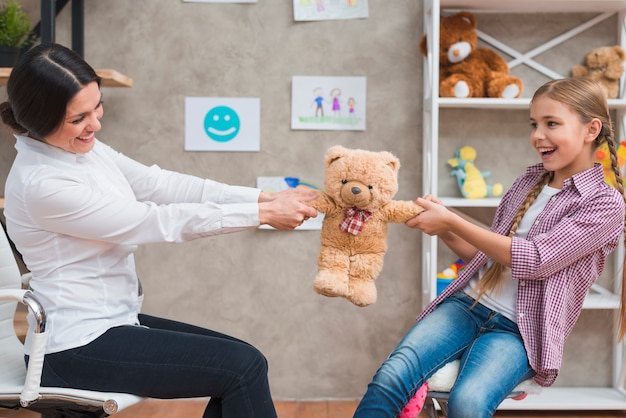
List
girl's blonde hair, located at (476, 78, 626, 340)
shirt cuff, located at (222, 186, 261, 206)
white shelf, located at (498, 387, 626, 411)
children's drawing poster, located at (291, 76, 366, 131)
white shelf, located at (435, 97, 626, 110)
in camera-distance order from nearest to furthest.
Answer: girl's blonde hair, located at (476, 78, 626, 340)
shirt cuff, located at (222, 186, 261, 206)
white shelf, located at (435, 97, 626, 110)
white shelf, located at (498, 387, 626, 411)
children's drawing poster, located at (291, 76, 366, 131)

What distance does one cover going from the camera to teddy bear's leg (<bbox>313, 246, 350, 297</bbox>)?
5.46ft

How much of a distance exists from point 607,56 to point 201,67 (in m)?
1.53

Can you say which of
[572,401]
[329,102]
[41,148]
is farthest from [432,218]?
[572,401]

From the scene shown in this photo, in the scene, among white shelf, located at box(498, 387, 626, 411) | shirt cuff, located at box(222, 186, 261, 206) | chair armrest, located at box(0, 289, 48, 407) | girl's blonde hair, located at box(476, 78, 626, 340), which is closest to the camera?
chair armrest, located at box(0, 289, 48, 407)

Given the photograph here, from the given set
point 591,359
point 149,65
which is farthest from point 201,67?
point 591,359

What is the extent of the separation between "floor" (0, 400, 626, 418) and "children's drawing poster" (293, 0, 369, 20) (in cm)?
152

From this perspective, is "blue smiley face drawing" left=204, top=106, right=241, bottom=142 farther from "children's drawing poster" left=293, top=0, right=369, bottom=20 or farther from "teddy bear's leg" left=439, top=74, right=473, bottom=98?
"teddy bear's leg" left=439, top=74, right=473, bottom=98

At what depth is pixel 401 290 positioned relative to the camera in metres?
2.69

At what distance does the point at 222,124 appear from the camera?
2641mm

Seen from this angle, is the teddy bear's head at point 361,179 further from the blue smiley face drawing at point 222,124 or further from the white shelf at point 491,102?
the blue smiley face drawing at point 222,124

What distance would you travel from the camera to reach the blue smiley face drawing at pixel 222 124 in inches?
104

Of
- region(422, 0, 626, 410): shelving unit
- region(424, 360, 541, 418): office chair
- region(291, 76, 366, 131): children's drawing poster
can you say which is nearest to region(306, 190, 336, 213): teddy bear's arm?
region(424, 360, 541, 418): office chair

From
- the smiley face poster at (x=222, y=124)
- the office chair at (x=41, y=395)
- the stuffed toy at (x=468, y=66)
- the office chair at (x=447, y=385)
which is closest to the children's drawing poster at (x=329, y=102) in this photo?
the smiley face poster at (x=222, y=124)

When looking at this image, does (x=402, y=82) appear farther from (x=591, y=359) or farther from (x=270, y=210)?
(x=591, y=359)
